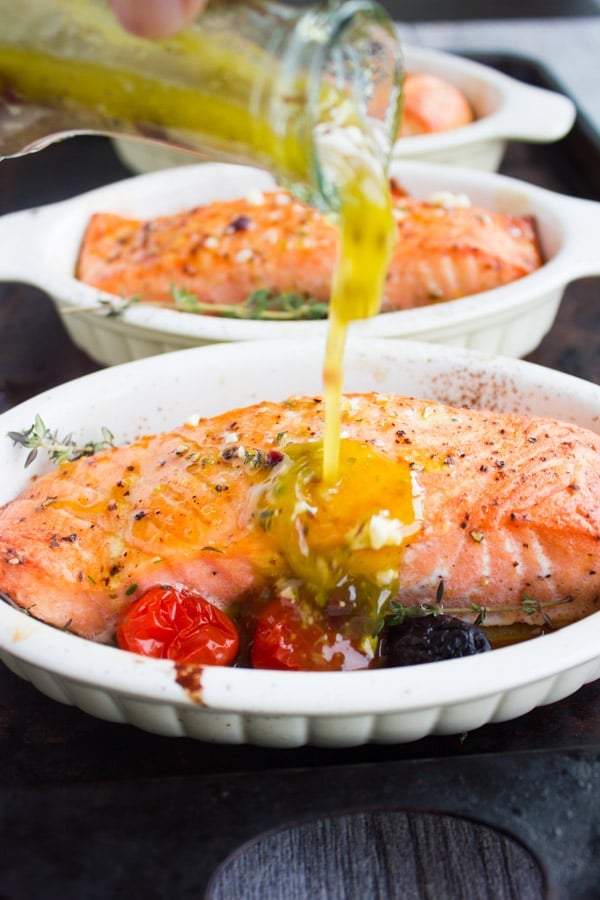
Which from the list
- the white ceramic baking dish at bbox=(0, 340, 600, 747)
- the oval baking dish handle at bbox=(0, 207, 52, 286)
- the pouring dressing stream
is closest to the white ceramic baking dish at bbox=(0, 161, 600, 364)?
the oval baking dish handle at bbox=(0, 207, 52, 286)

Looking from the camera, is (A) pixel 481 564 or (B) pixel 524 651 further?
(A) pixel 481 564

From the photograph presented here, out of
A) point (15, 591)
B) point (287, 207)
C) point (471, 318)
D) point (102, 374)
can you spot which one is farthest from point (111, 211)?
point (15, 591)

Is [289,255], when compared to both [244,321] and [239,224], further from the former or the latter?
[244,321]

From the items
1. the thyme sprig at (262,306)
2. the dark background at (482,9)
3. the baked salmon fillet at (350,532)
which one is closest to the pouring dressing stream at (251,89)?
the baked salmon fillet at (350,532)

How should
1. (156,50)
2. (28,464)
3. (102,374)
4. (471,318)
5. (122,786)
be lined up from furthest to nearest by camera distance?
(471,318)
(102,374)
(28,464)
(122,786)
(156,50)

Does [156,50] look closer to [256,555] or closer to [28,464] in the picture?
[256,555]

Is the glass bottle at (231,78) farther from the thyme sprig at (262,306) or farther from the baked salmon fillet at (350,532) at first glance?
the thyme sprig at (262,306)
